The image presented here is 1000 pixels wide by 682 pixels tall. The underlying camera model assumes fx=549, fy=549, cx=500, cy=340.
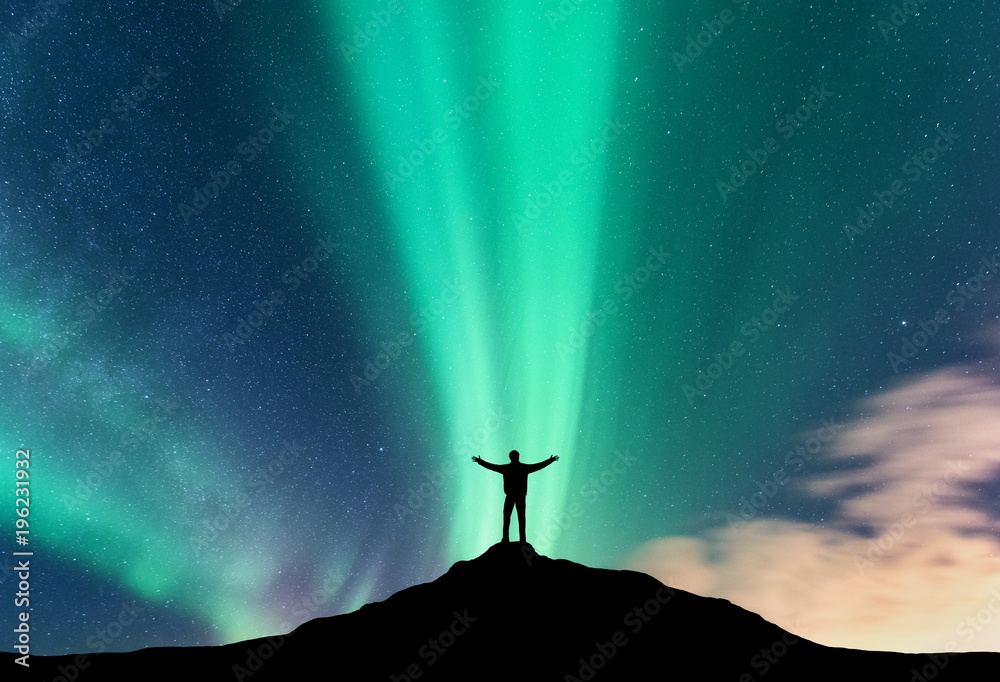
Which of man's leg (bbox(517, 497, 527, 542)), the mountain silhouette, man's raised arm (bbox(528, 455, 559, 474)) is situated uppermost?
man's raised arm (bbox(528, 455, 559, 474))

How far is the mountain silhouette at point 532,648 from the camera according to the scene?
1215 cm

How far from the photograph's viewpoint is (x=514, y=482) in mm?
14578

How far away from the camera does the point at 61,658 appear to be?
13219 mm

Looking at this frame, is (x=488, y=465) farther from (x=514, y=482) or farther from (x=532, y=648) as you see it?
(x=532, y=648)

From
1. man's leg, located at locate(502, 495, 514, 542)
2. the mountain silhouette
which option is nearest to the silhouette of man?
man's leg, located at locate(502, 495, 514, 542)

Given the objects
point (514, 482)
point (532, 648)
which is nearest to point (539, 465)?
point (514, 482)

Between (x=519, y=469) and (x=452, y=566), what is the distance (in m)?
3.31

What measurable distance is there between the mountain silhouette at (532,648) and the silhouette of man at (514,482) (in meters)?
1.16

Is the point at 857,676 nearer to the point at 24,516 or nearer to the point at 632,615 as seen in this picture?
the point at 632,615

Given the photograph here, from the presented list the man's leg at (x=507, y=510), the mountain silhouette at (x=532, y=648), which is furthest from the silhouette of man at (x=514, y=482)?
the mountain silhouette at (x=532, y=648)

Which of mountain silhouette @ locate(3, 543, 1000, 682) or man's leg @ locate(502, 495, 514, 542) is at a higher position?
man's leg @ locate(502, 495, 514, 542)

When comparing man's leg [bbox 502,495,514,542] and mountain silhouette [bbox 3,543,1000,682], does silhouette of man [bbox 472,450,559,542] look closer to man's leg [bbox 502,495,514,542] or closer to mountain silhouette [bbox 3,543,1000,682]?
man's leg [bbox 502,495,514,542]

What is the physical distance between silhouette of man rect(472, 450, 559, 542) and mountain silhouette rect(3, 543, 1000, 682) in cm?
116

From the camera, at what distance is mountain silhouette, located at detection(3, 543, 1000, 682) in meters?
12.1
